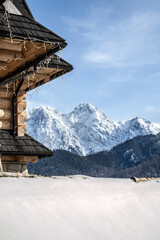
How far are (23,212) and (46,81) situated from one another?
6.56 meters

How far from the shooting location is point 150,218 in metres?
6.83

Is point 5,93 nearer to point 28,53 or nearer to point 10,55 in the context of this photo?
point 10,55

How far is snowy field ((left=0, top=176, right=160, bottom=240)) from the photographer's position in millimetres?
5375

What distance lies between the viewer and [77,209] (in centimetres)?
611

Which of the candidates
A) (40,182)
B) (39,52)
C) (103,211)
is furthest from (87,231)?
(39,52)

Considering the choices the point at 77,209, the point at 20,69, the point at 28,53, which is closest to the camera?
the point at 77,209

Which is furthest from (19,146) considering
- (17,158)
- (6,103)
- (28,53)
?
(28,53)

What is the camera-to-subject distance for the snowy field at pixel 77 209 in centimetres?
538

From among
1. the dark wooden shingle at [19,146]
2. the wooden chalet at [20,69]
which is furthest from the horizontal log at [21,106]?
the dark wooden shingle at [19,146]

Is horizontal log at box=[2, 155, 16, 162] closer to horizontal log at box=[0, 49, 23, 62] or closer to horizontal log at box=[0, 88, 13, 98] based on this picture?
horizontal log at box=[0, 88, 13, 98]

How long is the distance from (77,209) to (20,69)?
→ 4505 millimetres

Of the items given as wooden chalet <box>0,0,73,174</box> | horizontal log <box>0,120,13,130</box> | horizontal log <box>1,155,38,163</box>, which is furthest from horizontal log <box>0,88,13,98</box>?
horizontal log <box>1,155,38,163</box>

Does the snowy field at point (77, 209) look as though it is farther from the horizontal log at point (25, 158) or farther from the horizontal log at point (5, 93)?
the horizontal log at point (5, 93)

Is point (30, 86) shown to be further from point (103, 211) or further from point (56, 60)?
point (103, 211)
